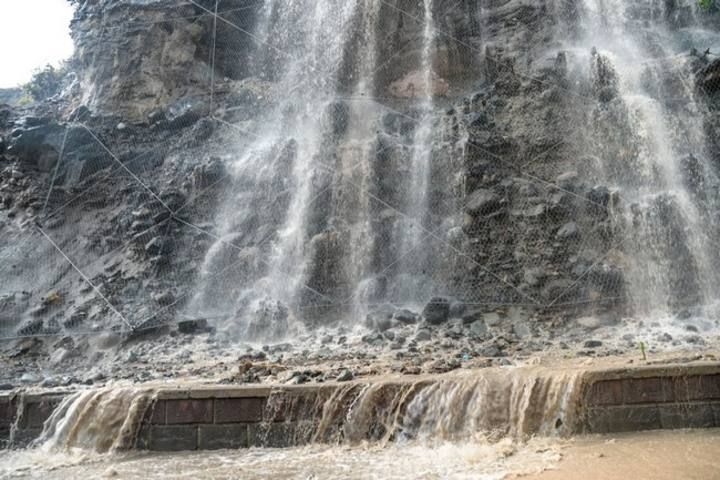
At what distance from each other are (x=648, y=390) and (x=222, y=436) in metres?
3.75

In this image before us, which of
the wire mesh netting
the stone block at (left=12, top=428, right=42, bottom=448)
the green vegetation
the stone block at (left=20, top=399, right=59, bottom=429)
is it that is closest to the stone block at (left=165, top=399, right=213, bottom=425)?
the stone block at (left=20, top=399, right=59, bottom=429)

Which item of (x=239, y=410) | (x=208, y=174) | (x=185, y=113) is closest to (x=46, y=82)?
(x=185, y=113)

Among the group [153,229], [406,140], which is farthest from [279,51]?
[153,229]

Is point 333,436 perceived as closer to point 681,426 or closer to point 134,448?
point 134,448

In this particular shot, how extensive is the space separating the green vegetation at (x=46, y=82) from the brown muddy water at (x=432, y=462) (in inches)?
711

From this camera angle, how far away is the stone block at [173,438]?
17.1ft

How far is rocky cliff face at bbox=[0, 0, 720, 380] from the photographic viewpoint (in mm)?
9805

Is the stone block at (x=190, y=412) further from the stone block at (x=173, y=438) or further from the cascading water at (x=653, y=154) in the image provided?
the cascading water at (x=653, y=154)

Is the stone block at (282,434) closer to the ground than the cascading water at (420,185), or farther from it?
closer to the ground

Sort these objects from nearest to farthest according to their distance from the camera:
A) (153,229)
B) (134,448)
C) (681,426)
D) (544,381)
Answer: (681,426) → (544,381) → (134,448) → (153,229)

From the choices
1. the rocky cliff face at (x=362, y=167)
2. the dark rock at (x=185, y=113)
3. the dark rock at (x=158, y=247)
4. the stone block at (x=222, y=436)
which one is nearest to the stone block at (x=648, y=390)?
the stone block at (x=222, y=436)

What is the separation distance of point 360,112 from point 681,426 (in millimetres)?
10839

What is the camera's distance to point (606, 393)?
457 cm

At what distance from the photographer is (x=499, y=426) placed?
15.5 ft
